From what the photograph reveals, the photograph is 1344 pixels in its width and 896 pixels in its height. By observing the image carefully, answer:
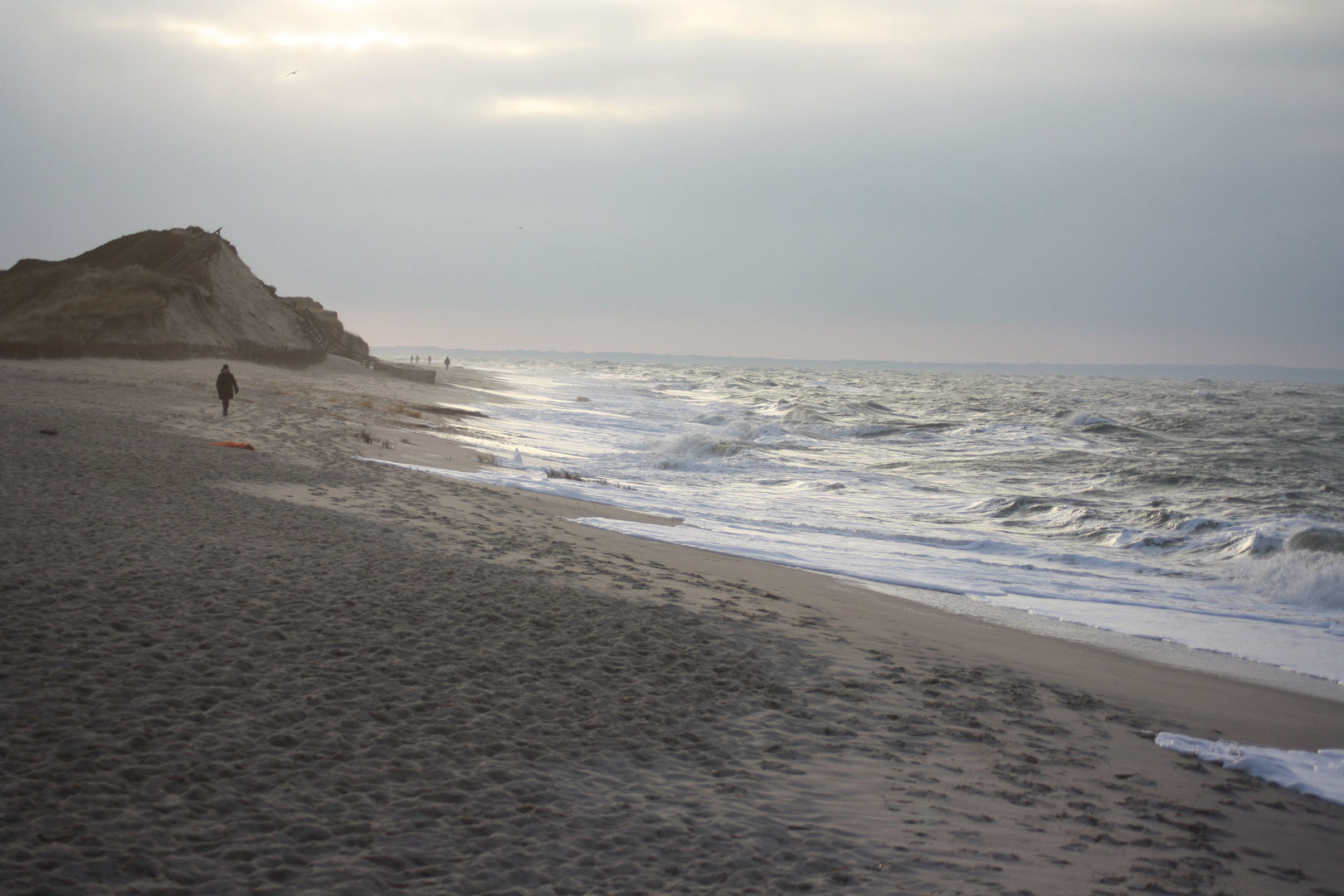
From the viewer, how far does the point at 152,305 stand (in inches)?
1358

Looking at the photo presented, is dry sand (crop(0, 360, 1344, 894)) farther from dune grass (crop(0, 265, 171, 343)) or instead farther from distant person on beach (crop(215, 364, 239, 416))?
dune grass (crop(0, 265, 171, 343))

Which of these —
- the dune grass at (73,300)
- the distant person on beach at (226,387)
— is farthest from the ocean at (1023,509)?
the dune grass at (73,300)

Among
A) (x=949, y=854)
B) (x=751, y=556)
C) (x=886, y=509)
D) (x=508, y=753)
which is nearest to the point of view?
(x=949, y=854)

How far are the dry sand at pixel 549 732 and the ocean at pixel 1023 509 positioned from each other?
230 cm

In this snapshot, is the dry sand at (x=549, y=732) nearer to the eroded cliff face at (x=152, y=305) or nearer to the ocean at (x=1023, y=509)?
the ocean at (x=1023, y=509)

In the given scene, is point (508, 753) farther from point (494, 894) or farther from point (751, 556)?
point (751, 556)

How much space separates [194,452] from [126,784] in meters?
10.2

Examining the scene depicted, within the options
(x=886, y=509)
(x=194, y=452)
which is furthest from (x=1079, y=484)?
(x=194, y=452)

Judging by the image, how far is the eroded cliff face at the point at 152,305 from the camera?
31656mm

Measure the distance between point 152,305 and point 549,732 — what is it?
37383 millimetres

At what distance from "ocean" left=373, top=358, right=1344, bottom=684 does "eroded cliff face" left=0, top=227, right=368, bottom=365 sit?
14475mm

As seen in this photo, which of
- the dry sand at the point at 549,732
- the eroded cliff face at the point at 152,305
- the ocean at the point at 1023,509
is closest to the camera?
the dry sand at the point at 549,732

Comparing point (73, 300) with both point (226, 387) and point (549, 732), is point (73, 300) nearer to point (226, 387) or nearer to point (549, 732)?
point (226, 387)

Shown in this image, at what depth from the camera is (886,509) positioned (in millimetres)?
16125
